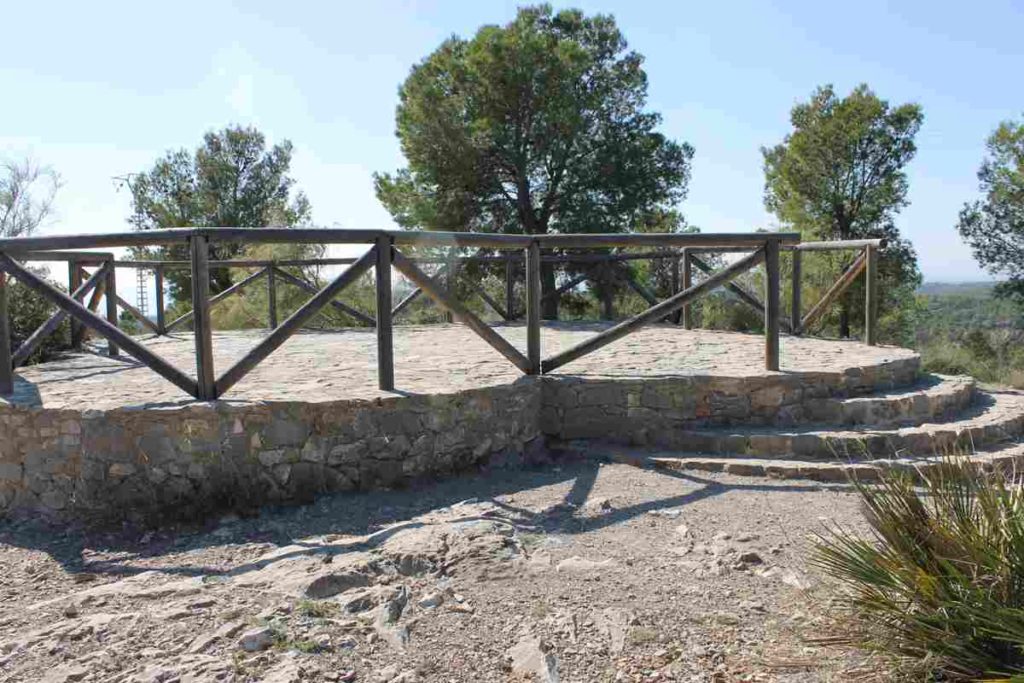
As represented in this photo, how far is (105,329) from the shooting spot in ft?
16.0

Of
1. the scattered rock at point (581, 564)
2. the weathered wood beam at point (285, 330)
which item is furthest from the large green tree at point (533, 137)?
the scattered rock at point (581, 564)

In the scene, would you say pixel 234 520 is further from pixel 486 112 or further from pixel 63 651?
pixel 486 112

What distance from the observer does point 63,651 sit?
292 cm

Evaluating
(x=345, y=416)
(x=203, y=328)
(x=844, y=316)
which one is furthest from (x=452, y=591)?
(x=844, y=316)

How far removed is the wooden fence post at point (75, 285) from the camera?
756 cm

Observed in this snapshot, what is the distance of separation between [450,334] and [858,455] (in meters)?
5.50

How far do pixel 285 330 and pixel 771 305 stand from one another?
3632 millimetres

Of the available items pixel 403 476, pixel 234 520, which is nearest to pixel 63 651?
pixel 234 520

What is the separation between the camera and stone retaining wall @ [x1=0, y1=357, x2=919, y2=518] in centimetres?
457

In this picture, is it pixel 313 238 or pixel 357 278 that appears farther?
pixel 357 278

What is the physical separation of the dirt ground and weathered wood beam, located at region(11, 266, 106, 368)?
7.13ft

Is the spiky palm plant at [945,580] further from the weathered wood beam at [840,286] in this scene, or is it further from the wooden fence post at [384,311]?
the weathered wood beam at [840,286]

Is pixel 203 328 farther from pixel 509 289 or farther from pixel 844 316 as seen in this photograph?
pixel 844 316

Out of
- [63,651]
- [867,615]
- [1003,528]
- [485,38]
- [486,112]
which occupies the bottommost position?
[63,651]
